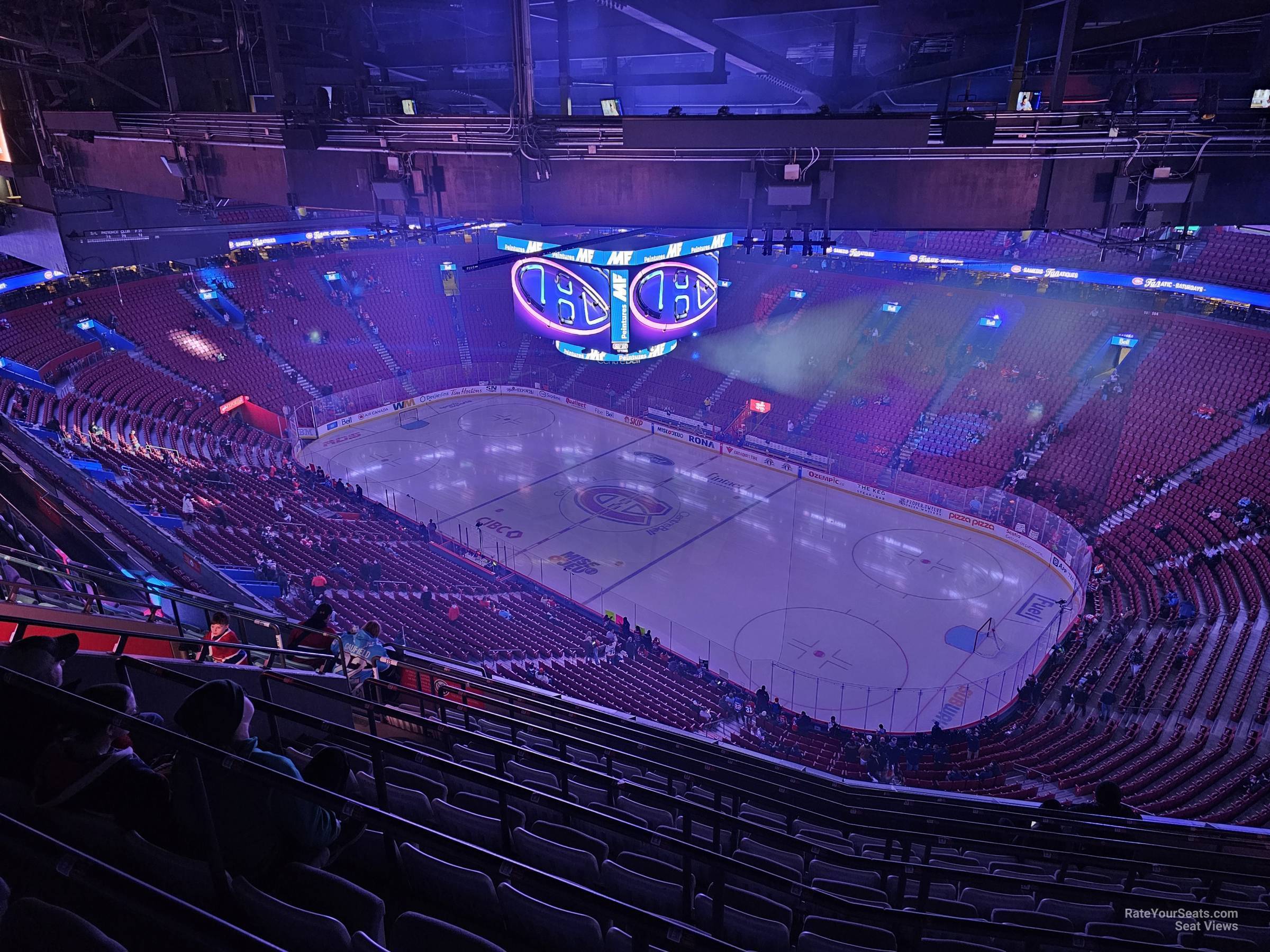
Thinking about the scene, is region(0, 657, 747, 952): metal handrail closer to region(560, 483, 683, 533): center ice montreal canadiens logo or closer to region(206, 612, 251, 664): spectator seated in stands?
region(206, 612, 251, 664): spectator seated in stands

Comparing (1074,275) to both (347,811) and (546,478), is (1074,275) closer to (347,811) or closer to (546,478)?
(546,478)

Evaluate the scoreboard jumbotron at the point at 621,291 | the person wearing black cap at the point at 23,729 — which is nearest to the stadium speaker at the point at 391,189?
the person wearing black cap at the point at 23,729

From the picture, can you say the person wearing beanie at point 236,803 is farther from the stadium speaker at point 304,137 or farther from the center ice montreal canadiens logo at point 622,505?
the center ice montreal canadiens logo at point 622,505

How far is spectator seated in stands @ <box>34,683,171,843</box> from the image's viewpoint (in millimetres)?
2900

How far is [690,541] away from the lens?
857 inches

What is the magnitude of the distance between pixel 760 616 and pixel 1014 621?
579 cm

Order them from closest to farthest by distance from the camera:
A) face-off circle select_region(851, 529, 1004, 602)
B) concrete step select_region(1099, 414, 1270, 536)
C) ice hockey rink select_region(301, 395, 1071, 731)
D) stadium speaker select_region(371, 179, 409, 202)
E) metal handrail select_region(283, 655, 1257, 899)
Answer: metal handrail select_region(283, 655, 1257, 899) → stadium speaker select_region(371, 179, 409, 202) → ice hockey rink select_region(301, 395, 1071, 731) → face-off circle select_region(851, 529, 1004, 602) → concrete step select_region(1099, 414, 1270, 536)

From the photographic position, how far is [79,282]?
91.2 feet

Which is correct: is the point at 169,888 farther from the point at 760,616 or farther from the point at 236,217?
the point at 236,217

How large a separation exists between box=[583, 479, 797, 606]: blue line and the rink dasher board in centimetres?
140

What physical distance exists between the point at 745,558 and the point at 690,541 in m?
1.73

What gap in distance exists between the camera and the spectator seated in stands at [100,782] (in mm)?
2900

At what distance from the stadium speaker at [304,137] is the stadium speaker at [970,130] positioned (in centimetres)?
694

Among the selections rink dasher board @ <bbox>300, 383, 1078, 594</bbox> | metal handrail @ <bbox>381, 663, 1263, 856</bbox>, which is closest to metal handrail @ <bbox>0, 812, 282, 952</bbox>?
metal handrail @ <bbox>381, 663, 1263, 856</bbox>
